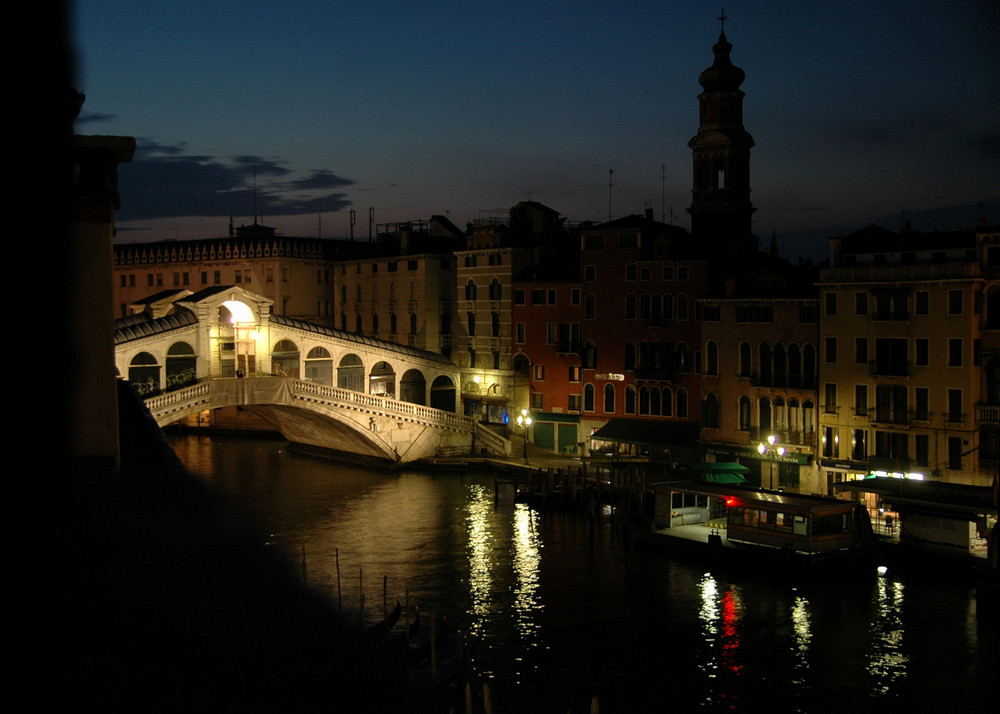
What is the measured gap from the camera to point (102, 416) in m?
5.99

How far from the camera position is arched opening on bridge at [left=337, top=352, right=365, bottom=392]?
41219 millimetres

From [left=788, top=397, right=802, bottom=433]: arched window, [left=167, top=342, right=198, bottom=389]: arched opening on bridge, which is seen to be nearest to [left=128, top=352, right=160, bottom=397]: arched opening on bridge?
[left=167, top=342, right=198, bottom=389]: arched opening on bridge

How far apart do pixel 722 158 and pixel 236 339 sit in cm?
1813

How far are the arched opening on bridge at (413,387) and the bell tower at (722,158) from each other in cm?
1203

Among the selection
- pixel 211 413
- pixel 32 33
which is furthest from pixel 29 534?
pixel 211 413

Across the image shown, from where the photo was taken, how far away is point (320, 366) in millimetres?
40281

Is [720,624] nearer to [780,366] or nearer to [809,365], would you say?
[809,365]

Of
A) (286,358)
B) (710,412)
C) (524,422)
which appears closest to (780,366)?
(710,412)

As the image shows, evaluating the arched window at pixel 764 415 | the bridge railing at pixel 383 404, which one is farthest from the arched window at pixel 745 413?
the bridge railing at pixel 383 404

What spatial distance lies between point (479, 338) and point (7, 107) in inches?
1471

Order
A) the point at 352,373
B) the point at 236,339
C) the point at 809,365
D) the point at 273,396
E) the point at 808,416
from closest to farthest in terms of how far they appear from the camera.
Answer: the point at 808,416, the point at 809,365, the point at 273,396, the point at 236,339, the point at 352,373

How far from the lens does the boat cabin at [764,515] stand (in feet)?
77.6

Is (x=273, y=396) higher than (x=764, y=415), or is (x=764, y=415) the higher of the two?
(x=273, y=396)

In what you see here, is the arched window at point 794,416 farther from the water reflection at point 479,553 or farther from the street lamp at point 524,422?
the street lamp at point 524,422
